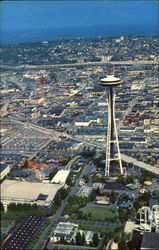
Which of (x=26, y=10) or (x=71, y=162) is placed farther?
(x=26, y=10)

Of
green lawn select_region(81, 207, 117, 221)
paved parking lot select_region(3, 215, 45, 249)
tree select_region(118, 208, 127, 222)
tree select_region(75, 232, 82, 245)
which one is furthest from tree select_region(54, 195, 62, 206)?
tree select_region(75, 232, 82, 245)

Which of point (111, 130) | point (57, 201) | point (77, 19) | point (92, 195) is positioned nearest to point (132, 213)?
point (92, 195)

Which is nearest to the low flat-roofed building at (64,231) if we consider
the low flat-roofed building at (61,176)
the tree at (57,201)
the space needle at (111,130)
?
the tree at (57,201)

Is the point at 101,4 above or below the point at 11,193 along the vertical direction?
above

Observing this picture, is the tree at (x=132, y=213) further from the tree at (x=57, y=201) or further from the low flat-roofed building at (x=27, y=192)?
the low flat-roofed building at (x=27, y=192)

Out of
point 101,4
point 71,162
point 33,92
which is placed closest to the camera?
point 71,162

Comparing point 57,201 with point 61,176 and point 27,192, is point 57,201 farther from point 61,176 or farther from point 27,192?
point 61,176

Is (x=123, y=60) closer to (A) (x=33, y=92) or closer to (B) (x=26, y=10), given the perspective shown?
(A) (x=33, y=92)

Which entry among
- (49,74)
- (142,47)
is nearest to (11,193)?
(49,74)
